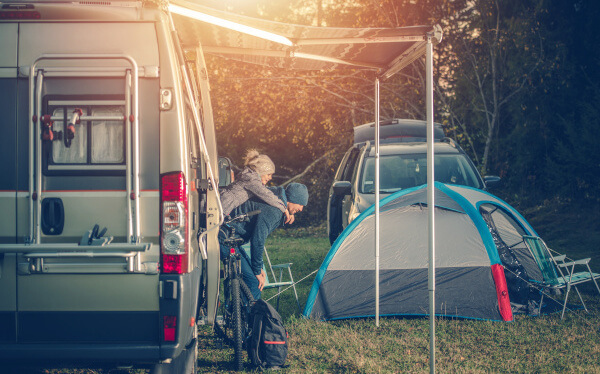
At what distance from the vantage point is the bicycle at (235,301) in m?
5.22

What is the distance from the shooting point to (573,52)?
15.3 m

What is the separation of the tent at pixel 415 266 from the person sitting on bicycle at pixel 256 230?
1.11 metres

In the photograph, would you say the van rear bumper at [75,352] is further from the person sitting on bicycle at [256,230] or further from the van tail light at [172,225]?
the person sitting on bicycle at [256,230]

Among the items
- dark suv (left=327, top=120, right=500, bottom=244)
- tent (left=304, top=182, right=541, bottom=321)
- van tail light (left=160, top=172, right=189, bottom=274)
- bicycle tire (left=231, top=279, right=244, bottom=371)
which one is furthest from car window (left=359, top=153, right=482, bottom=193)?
van tail light (left=160, top=172, right=189, bottom=274)

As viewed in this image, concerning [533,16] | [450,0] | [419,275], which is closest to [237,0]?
[450,0]

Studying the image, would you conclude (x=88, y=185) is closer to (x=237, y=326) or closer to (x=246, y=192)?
(x=237, y=326)

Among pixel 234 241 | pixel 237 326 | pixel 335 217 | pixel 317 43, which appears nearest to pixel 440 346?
pixel 237 326

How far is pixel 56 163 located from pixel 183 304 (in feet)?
3.47

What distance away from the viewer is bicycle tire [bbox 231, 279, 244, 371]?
5.18 metres

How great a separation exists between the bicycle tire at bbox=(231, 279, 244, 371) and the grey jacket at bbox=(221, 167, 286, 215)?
26.7 inches

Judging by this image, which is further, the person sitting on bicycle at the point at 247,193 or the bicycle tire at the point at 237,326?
the person sitting on bicycle at the point at 247,193

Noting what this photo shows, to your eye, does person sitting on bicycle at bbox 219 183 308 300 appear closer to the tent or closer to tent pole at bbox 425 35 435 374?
the tent

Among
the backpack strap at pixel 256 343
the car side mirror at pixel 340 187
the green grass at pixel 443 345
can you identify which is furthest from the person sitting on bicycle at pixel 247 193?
the car side mirror at pixel 340 187

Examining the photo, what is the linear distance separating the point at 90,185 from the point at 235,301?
189 cm
